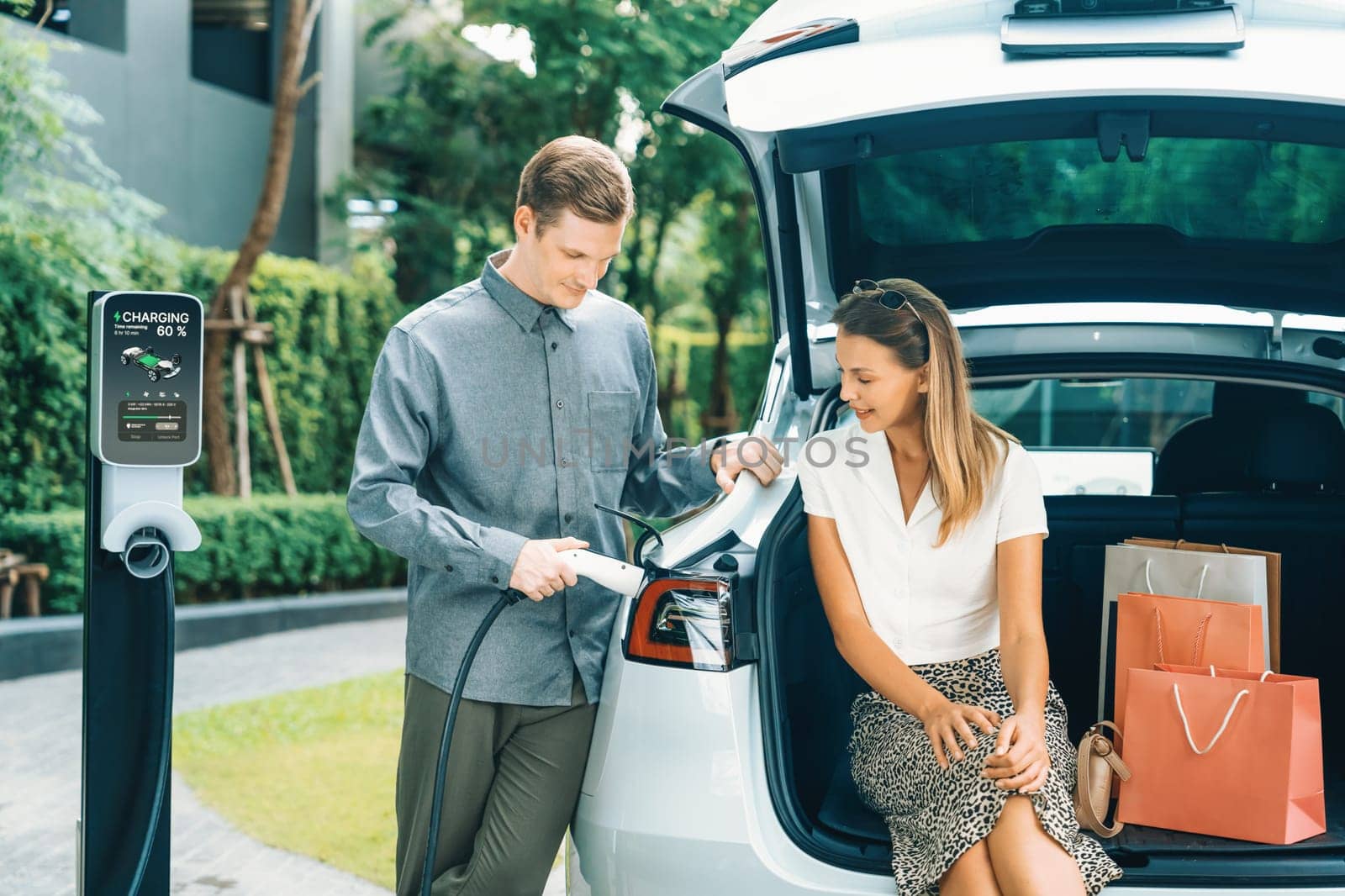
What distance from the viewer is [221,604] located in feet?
28.3

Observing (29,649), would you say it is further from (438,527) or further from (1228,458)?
(1228,458)

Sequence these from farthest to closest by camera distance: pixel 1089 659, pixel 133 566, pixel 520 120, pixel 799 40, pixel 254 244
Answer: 1. pixel 520 120
2. pixel 254 244
3. pixel 1089 659
4. pixel 133 566
5. pixel 799 40

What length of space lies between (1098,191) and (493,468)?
1.47 metres

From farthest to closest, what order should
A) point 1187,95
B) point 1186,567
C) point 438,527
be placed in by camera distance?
point 1186,567 < point 438,527 < point 1187,95

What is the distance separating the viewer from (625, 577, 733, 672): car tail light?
2.25m

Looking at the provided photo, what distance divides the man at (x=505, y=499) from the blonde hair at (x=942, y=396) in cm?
53

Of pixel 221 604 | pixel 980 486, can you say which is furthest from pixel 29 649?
pixel 980 486

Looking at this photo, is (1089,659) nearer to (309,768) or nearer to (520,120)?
(309,768)

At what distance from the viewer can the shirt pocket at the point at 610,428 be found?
106 inches

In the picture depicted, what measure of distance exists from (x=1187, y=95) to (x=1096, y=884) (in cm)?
124

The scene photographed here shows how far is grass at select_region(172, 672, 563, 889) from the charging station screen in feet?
6.46

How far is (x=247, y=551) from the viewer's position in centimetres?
891

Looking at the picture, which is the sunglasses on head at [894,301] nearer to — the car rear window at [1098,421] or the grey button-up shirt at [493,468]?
the grey button-up shirt at [493,468]

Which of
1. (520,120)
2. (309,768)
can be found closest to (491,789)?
(309,768)
